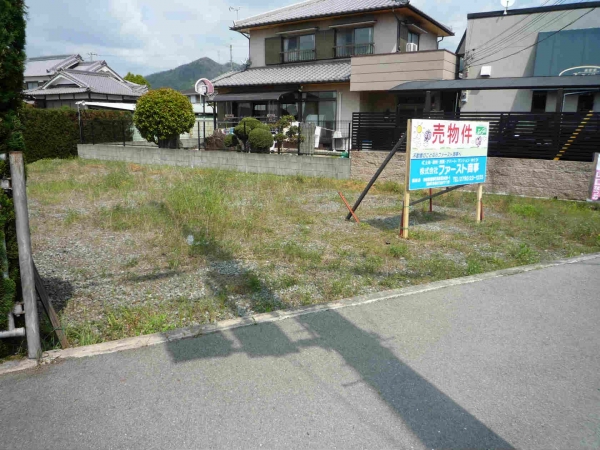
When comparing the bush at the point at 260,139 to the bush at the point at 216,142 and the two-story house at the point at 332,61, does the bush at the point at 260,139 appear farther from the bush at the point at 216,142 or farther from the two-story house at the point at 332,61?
the two-story house at the point at 332,61

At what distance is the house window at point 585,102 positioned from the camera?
15.7 m

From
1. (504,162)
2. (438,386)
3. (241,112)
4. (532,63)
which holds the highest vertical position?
(532,63)

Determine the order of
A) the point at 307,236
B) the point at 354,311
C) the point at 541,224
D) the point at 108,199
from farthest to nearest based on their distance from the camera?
the point at 108,199 → the point at 541,224 → the point at 307,236 → the point at 354,311

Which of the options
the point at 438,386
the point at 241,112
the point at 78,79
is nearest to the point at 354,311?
the point at 438,386

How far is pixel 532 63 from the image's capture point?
17000mm

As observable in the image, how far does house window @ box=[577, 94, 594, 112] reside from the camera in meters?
15.7

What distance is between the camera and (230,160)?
1524cm

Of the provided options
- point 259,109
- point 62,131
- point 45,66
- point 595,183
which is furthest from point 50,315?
point 45,66

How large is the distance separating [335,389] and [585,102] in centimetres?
1710

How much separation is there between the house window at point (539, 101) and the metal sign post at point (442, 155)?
10.2 m

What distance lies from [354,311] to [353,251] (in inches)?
85.7

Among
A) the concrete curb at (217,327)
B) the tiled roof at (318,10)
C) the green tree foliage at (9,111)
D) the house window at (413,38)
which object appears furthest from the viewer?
the house window at (413,38)

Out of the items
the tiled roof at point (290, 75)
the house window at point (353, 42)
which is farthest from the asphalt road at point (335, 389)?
the house window at point (353, 42)

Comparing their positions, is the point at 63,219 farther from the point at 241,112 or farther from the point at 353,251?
the point at 241,112
